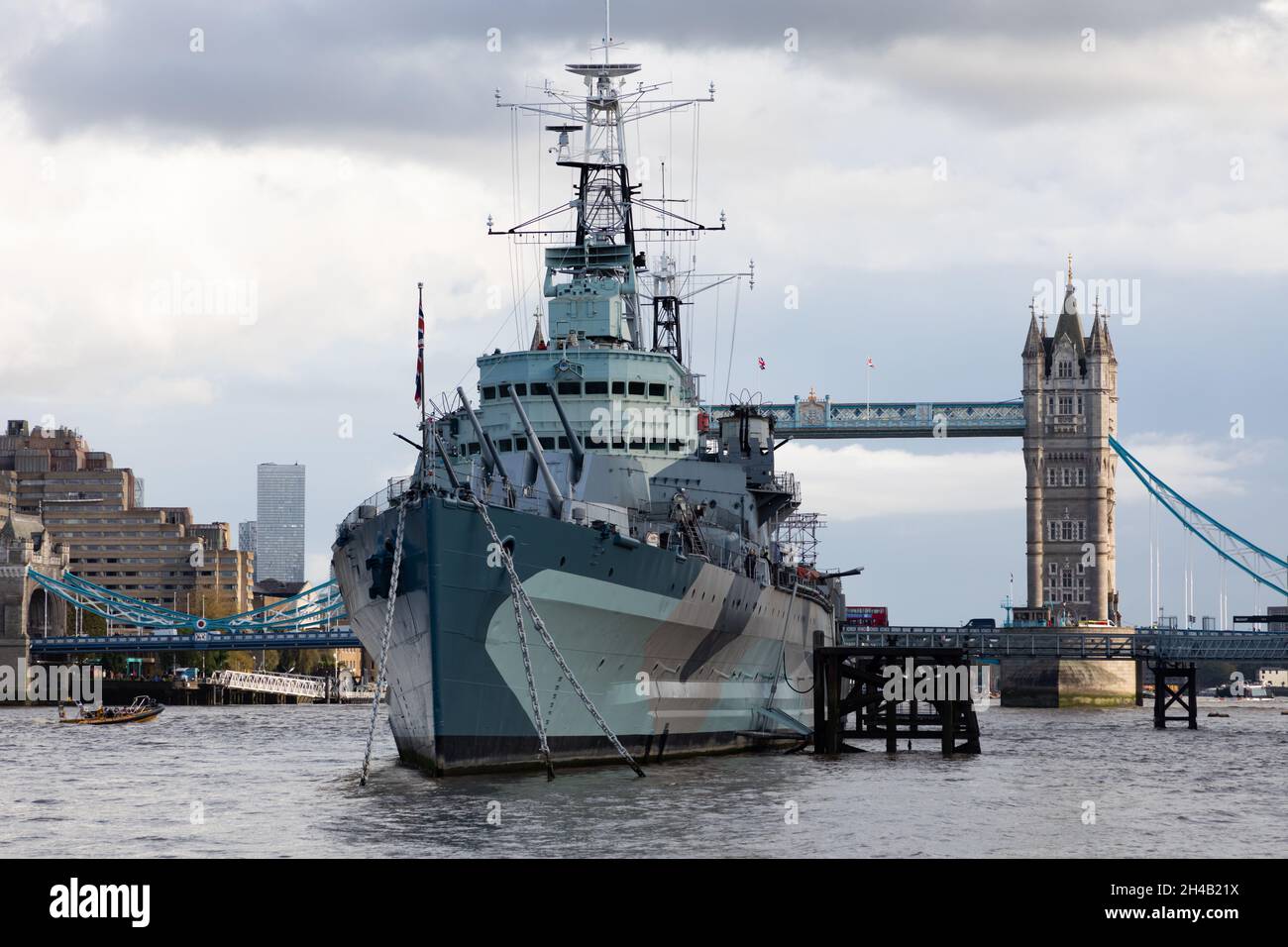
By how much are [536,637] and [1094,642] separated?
91.6m

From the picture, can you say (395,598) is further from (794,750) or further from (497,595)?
(794,750)

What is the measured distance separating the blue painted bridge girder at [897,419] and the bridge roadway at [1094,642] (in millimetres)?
33526

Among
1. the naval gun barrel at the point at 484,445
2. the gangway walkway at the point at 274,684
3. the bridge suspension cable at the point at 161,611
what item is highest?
the naval gun barrel at the point at 484,445

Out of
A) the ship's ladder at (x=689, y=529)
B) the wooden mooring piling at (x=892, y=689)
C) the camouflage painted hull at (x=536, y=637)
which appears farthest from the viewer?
the wooden mooring piling at (x=892, y=689)

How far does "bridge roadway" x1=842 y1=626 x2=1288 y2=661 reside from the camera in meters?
98.5

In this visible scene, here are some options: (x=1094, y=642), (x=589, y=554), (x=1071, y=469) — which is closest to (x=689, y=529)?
(x=589, y=554)

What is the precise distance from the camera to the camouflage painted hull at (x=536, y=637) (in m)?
28.9

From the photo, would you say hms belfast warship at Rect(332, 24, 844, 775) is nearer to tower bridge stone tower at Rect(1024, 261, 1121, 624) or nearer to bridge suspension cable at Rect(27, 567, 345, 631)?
bridge suspension cable at Rect(27, 567, 345, 631)

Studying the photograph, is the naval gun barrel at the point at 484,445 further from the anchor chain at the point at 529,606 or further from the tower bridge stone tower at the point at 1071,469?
the tower bridge stone tower at the point at 1071,469

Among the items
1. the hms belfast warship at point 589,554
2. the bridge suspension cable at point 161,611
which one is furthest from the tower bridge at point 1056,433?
the hms belfast warship at point 589,554
